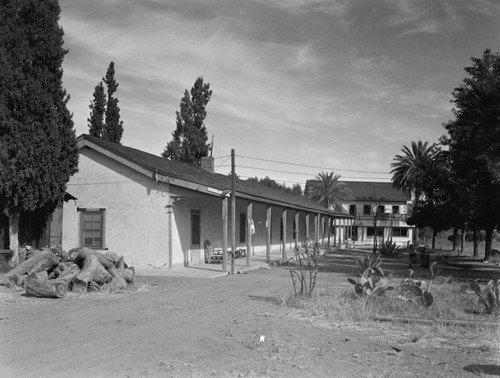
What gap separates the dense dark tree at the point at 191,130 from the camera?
4109 cm

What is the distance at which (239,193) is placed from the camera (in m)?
22.1

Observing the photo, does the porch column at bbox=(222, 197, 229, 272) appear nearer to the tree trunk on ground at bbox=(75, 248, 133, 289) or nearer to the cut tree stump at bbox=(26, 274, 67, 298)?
the tree trunk on ground at bbox=(75, 248, 133, 289)

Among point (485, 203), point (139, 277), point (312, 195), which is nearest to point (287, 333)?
point (139, 277)

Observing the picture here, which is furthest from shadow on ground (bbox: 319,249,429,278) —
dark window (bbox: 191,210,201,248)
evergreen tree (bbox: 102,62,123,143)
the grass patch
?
evergreen tree (bbox: 102,62,123,143)

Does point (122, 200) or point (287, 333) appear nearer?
point (287, 333)

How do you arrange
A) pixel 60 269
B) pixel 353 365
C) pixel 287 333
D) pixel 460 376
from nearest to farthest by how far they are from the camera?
1. pixel 460 376
2. pixel 353 365
3. pixel 287 333
4. pixel 60 269

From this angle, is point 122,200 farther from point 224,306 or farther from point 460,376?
point 460,376

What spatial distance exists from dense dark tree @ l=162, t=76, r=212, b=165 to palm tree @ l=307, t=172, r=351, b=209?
33870 millimetres

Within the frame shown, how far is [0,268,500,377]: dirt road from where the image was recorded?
627 cm

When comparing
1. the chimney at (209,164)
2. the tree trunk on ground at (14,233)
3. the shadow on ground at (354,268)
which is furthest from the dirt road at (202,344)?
the chimney at (209,164)

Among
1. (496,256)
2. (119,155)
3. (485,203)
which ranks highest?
(119,155)

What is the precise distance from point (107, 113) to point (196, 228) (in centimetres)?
1322

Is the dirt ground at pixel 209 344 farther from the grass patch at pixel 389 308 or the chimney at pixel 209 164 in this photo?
the chimney at pixel 209 164

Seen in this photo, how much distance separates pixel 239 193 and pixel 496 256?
24.9 m
